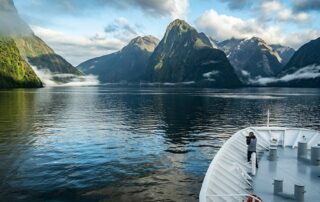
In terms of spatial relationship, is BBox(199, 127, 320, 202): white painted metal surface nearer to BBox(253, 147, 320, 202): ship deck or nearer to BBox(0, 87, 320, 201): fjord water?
BBox(253, 147, 320, 202): ship deck

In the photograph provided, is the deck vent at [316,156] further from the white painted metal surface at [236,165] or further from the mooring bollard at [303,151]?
the white painted metal surface at [236,165]

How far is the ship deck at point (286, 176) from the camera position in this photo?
20781mm

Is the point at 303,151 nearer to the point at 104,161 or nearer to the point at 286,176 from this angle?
the point at 286,176

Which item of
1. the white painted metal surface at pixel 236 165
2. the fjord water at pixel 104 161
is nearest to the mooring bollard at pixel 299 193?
the white painted metal surface at pixel 236 165

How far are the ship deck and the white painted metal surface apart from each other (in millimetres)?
917

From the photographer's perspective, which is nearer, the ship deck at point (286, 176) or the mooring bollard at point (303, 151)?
the ship deck at point (286, 176)

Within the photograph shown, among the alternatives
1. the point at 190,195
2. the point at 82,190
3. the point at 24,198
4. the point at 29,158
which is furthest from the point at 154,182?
the point at 29,158

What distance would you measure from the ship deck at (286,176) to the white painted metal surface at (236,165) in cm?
92

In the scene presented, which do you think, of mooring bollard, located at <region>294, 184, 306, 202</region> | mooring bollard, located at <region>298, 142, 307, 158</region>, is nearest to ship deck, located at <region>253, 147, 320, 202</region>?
mooring bollard, located at <region>298, 142, 307, 158</region>

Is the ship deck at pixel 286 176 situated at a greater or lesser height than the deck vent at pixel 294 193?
lesser

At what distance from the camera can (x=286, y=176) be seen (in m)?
24.9

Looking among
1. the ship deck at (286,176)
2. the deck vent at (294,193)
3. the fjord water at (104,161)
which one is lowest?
the fjord water at (104,161)

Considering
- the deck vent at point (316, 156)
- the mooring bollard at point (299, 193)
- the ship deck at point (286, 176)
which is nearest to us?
the mooring bollard at point (299, 193)

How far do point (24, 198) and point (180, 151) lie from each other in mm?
23157
